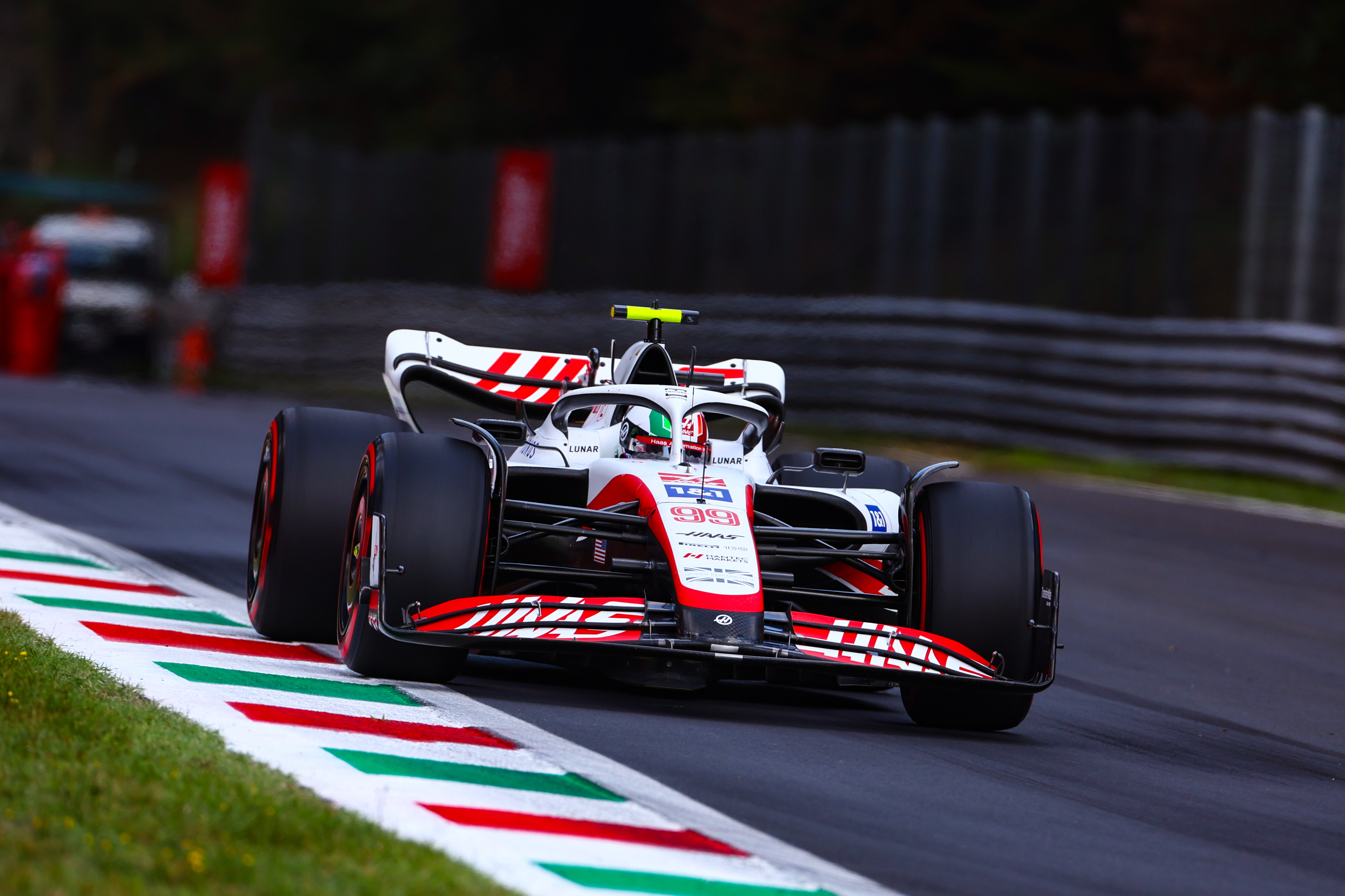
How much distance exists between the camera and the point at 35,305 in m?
27.2

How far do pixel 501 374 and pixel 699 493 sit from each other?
189 centimetres

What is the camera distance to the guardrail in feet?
55.4

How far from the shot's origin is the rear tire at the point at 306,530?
781 cm

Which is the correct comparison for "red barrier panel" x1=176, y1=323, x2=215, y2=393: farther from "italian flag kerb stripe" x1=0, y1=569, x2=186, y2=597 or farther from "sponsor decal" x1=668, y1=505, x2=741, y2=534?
"sponsor decal" x1=668, y1=505, x2=741, y2=534

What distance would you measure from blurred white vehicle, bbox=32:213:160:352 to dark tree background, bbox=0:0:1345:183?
22.0ft

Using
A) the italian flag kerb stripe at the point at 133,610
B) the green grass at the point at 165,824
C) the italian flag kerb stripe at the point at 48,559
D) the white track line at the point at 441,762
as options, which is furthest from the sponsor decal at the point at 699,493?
the italian flag kerb stripe at the point at 48,559

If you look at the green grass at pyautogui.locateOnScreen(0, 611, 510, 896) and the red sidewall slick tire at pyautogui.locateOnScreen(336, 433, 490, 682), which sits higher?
the red sidewall slick tire at pyautogui.locateOnScreen(336, 433, 490, 682)

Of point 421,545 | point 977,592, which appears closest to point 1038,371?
point 977,592

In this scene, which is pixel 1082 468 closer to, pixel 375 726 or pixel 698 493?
pixel 698 493

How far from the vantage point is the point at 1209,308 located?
1789cm

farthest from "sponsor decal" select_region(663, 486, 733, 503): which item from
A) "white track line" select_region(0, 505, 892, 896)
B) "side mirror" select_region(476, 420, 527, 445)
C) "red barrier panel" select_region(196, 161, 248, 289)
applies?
"red barrier panel" select_region(196, 161, 248, 289)

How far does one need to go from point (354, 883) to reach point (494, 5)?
42.9 meters

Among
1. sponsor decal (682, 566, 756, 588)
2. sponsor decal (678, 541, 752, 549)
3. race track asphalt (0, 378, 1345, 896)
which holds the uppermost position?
sponsor decal (678, 541, 752, 549)

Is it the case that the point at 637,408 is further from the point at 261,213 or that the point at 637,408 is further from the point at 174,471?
the point at 261,213
